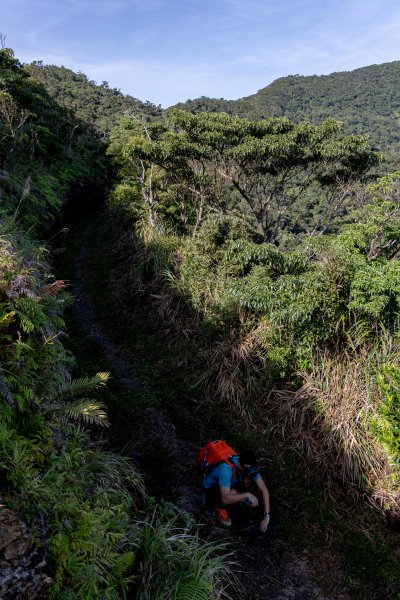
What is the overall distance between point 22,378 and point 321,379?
495cm

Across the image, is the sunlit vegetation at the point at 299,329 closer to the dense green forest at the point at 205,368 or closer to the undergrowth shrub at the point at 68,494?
the dense green forest at the point at 205,368

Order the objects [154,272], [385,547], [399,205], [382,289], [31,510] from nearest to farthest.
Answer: [31,510], [385,547], [382,289], [399,205], [154,272]

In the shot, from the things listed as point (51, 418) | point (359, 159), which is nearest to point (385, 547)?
point (51, 418)

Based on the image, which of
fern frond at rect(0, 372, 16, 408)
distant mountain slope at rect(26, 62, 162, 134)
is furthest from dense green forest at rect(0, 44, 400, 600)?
distant mountain slope at rect(26, 62, 162, 134)

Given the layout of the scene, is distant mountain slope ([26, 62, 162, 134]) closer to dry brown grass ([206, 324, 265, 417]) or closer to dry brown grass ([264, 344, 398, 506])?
dry brown grass ([206, 324, 265, 417])

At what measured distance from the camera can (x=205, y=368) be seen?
26.0ft

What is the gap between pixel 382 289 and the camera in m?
6.11

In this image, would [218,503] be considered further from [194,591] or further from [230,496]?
[194,591]

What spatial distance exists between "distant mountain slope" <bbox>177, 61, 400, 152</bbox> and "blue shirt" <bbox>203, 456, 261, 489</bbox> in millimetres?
66047

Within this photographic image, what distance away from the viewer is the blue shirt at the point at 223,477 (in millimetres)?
4660

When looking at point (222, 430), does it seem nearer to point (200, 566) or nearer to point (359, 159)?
point (200, 566)

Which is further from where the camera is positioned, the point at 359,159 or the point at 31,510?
the point at 359,159

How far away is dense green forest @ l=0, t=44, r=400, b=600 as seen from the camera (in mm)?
3078

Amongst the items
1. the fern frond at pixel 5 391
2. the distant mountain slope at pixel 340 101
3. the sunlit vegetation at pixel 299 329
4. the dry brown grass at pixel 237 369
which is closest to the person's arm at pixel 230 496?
the sunlit vegetation at pixel 299 329
